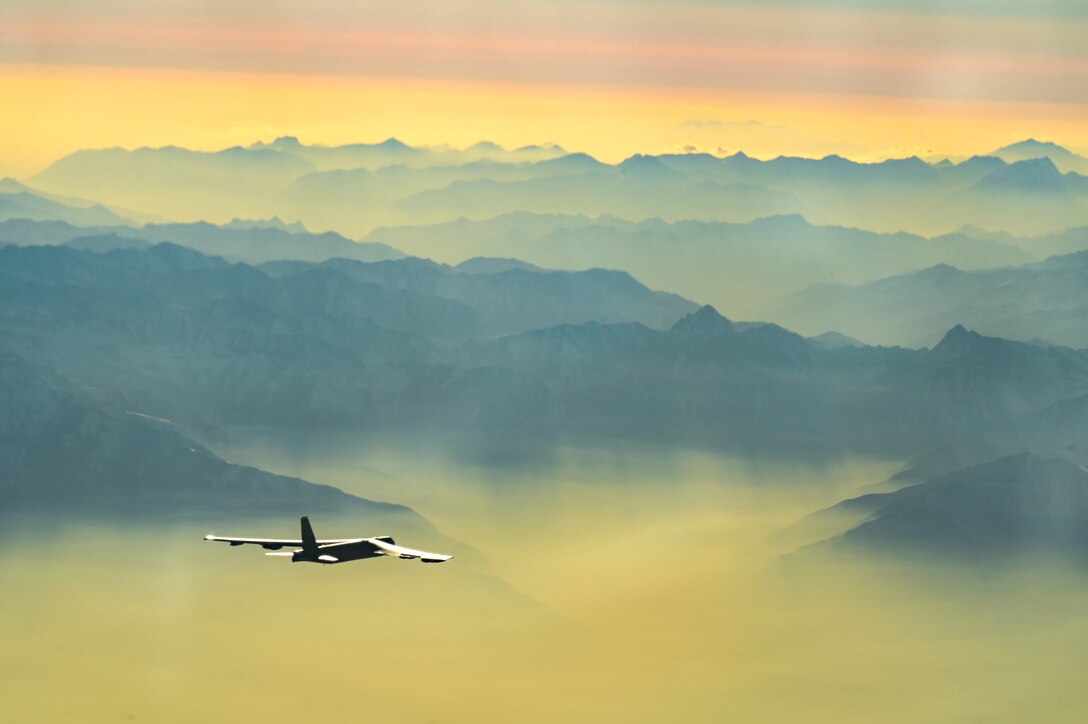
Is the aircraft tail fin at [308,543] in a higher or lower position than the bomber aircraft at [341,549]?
higher

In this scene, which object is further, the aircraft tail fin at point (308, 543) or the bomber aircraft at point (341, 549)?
the aircraft tail fin at point (308, 543)

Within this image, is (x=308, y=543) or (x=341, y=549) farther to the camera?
(x=308, y=543)

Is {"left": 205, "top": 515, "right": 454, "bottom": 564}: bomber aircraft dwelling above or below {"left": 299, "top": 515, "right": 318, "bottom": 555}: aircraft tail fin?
below

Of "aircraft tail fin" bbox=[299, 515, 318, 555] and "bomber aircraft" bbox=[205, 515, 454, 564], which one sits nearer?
"bomber aircraft" bbox=[205, 515, 454, 564]

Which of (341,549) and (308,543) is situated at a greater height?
(308,543)
